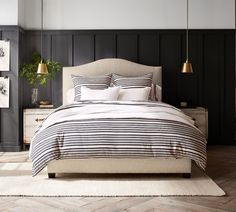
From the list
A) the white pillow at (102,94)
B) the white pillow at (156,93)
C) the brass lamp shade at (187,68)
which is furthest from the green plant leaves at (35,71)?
the brass lamp shade at (187,68)

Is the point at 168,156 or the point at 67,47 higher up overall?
the point at 67,47

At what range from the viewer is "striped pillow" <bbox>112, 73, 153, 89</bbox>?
5.87 meters

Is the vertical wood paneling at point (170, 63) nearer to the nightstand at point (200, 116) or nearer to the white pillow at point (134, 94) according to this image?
the nightstand at point (200, 116)

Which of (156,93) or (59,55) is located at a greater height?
(59,55)

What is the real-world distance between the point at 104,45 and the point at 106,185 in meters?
3.22

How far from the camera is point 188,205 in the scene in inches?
122

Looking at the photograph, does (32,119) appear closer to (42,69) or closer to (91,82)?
(42,69)

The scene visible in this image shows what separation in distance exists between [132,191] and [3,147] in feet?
10.2

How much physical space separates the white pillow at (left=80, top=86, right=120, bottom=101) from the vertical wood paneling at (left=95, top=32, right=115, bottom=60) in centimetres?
92

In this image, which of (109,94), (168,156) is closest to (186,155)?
(168,156)

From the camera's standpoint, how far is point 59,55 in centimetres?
647

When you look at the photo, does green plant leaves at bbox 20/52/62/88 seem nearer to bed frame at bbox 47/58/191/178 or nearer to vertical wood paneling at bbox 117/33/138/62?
vertical wood paneling at bbox 117/33/138/62

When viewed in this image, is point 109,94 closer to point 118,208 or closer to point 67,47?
point 67,47

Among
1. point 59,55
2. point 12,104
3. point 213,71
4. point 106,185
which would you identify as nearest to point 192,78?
point 213,71
